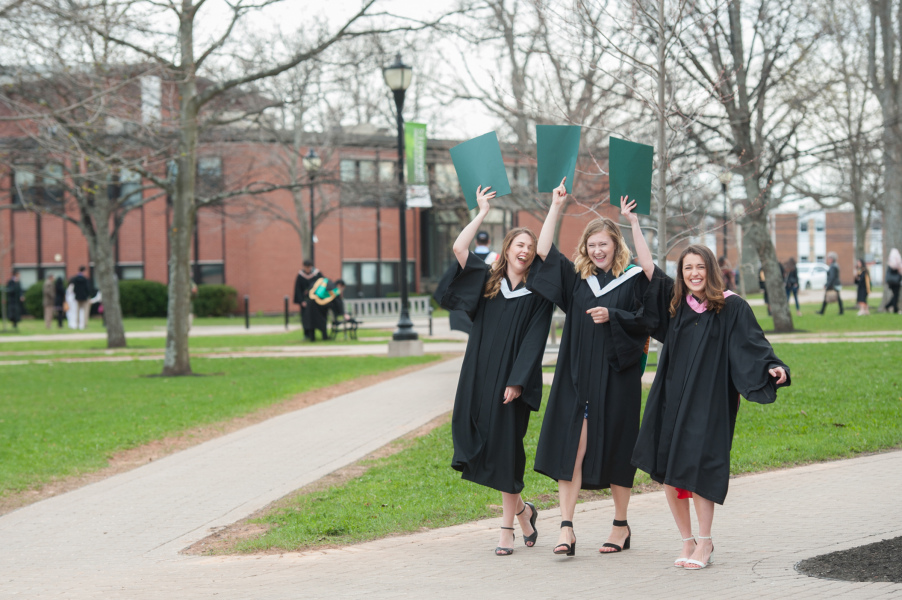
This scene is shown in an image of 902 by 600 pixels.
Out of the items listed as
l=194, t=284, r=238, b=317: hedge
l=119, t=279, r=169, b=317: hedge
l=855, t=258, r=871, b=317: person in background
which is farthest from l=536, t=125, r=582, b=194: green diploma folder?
l=119, t=279, r=169, b=317: hedge

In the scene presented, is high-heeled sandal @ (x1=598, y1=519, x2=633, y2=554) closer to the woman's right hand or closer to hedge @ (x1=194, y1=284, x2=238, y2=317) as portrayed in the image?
the woman's right hand

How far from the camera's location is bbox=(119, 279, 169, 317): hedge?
38156mm

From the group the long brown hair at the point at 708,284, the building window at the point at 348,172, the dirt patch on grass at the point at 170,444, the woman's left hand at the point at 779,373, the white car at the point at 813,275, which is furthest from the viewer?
the white car at the point at 813,275

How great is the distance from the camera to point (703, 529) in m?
4.83

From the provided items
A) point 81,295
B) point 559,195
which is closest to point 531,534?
point 559,195

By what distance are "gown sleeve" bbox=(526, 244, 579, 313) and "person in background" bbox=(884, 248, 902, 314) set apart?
20.8m

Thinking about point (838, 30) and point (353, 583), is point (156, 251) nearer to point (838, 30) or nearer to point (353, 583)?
point (838, 30)

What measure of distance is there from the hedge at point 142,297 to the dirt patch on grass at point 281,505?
101 feet

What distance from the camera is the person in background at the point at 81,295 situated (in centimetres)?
2922

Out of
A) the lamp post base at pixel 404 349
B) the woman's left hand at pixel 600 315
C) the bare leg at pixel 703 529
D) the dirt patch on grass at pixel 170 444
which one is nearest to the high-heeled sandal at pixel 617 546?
the bare leg at pixel 703 529

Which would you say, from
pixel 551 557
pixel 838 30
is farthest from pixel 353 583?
pixel 838 30

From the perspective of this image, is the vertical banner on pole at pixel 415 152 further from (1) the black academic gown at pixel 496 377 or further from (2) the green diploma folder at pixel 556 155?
(1) the black academic gown at pixel 496 377

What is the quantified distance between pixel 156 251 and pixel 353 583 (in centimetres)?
3875

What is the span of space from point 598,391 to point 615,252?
80 cm
